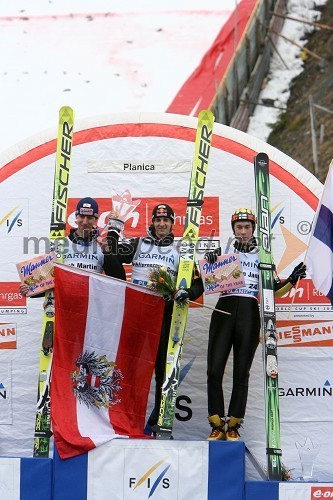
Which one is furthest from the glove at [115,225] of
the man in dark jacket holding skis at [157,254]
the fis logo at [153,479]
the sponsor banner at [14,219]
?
the fis logo at [153,479]

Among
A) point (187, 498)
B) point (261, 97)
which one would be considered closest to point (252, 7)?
point (261, 97)

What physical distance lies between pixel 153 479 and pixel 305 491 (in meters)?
1.01

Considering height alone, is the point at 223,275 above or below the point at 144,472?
above

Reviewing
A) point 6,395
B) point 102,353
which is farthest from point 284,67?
point 102,353

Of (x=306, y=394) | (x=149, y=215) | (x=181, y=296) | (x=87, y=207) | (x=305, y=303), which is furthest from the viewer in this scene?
(x=149, y=215)

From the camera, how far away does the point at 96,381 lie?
7.51m

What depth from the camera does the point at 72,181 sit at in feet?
28.3

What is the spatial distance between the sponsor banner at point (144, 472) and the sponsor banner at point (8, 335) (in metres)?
1.49

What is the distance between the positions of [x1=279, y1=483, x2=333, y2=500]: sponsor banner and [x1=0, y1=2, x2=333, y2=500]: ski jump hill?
2.00ft

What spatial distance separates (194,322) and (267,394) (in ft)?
3.48

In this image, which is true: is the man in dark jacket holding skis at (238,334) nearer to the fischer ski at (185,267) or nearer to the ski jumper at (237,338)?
the ski jumper at (237,338)

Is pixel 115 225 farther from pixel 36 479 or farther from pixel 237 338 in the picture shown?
pixel 36 479

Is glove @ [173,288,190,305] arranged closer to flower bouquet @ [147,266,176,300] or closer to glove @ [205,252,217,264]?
flower bouquet @ [147,266,176,300]

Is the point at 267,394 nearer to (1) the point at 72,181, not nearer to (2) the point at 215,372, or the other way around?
(2) the point at 215,372
